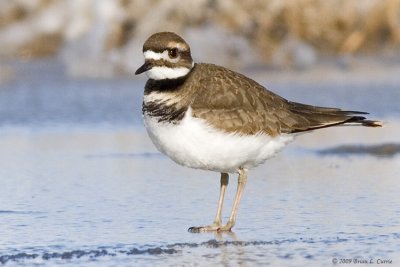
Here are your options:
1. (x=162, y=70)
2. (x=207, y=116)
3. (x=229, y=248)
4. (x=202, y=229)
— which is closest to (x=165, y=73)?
(x=162, y=70)

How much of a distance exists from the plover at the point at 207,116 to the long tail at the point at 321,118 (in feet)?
0.10

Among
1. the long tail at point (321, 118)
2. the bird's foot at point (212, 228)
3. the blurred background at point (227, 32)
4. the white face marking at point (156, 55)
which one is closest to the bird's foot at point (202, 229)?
the bird's foot at point (212, 228)

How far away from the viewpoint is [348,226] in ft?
19.8

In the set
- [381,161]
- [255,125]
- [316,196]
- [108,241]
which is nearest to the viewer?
[108,241]

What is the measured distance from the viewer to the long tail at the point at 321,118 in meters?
6.58

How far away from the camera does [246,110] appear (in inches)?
250

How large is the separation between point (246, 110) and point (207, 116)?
1.22 ft

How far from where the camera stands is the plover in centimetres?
601

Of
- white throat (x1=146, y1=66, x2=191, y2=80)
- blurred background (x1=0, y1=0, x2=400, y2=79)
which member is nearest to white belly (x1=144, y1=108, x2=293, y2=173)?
white throat (x1=146, y1=66, x2=191, y2=80)

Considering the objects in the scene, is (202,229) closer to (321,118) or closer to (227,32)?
(321,118)

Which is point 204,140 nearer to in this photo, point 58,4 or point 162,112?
point 162,112

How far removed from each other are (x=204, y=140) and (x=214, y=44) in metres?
7.78

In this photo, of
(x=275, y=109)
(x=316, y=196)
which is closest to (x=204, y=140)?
(x=275, y=109)
